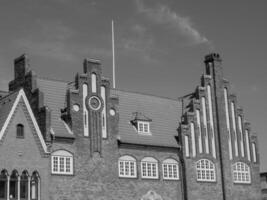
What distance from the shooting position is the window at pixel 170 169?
5124 cm

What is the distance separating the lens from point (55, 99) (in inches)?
1889

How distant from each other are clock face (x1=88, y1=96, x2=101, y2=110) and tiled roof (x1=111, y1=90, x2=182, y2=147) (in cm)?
355

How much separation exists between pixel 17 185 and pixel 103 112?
1069 cm

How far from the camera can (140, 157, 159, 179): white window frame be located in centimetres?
4970

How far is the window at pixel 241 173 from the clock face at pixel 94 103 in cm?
1689

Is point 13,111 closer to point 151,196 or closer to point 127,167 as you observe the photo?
point 127,167

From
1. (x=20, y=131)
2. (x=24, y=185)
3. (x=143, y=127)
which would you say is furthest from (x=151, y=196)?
(x=20, y=131)

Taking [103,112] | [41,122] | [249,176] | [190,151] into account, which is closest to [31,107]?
[41,122]

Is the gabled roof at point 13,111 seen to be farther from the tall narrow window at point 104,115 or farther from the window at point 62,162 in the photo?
the tall narrow window at point 104,115

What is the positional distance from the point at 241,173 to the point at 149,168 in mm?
11776

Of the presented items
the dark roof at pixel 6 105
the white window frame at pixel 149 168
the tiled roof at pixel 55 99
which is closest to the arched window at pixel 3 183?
the dark roof at pixel 6 105

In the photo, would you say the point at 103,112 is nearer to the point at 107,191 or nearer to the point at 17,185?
the point at 107,191

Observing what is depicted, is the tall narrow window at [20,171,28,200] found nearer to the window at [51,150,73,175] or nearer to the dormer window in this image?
the window at [51,150,73,175]

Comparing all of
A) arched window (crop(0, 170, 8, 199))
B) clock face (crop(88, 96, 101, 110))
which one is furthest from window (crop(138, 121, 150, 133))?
arched window (crop(0, 170, 8, 199))
